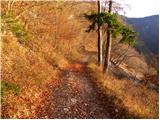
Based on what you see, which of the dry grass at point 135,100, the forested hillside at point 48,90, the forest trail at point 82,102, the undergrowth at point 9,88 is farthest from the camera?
→ the dry grass at point 135,100

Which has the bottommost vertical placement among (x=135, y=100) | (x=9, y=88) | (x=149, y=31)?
(x=149, y=31)

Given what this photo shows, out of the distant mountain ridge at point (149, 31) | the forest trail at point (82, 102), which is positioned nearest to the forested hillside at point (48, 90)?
the forest trail at point (82, 102)

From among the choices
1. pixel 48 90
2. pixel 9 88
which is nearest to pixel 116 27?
pixel 48 90

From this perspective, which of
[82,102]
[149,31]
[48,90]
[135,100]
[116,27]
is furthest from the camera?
[149,31]

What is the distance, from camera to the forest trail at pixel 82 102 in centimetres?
1268

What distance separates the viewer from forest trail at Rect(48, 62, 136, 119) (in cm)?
1268

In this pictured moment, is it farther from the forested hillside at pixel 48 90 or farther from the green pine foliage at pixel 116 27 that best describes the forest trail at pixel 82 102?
the green pine foliage at pixel 116 27

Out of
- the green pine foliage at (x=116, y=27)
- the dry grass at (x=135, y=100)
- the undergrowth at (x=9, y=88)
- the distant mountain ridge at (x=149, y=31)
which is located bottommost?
the distant mountain ridge at (x=149, y=31)

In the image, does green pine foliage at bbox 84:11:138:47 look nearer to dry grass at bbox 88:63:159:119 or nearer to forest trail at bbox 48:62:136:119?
dry grass at bbox 88:63:159:119

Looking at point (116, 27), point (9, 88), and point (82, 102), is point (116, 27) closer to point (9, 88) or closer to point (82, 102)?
point (82, 102)

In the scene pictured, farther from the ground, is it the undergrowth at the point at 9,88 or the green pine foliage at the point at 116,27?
the green pine foliage at the point at 116,27

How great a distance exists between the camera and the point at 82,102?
46.5 feet

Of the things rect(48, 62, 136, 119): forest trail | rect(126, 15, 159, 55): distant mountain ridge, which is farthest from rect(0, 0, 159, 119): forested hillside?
rect(126, 15, 159, 55): distant mountain ridge

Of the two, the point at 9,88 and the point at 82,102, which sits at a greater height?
the point at 9,88
